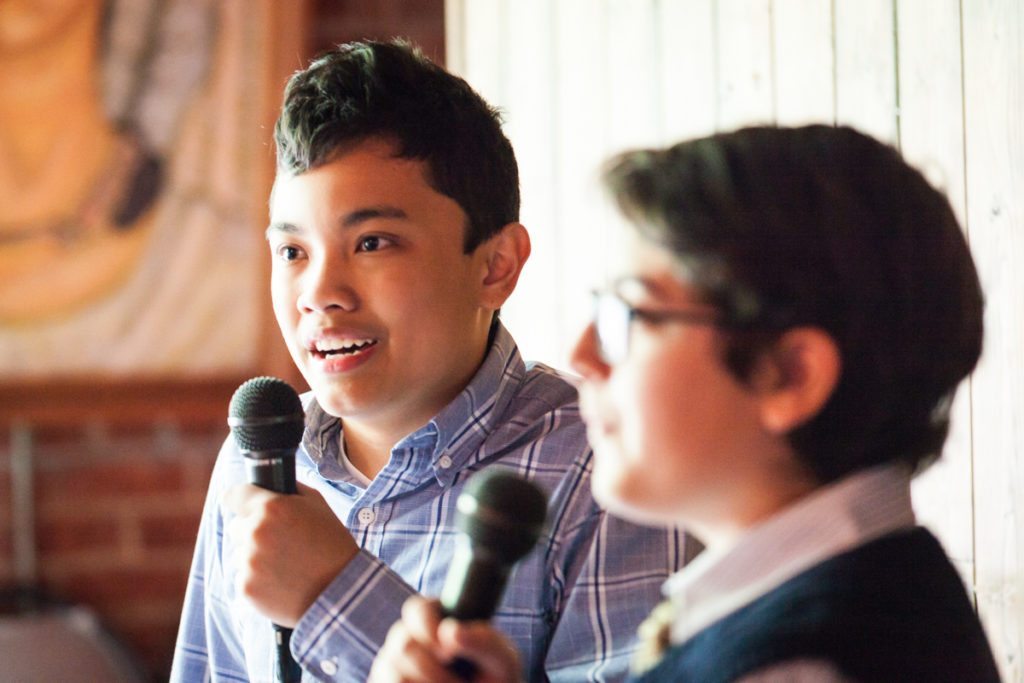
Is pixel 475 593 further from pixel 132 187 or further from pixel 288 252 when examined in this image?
pixel 132 187

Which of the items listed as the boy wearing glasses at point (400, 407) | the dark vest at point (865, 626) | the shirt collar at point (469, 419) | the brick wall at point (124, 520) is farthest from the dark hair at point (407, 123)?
the brick wall at point (124, 520)

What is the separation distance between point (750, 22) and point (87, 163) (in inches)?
60.2

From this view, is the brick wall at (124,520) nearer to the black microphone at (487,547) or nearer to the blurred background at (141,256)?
the blurred background at (141,256)

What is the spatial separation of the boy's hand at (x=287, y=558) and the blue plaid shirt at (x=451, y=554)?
0.04ft

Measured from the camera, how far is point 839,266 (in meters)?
0.64

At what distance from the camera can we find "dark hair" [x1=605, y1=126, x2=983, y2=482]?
64 cm

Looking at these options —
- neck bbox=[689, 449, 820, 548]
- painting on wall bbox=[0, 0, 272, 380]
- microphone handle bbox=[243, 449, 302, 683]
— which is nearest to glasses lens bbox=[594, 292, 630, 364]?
neck bbox=[689, 449, 820, 548]

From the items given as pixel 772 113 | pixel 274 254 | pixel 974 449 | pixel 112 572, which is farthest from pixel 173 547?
pixel 974 449

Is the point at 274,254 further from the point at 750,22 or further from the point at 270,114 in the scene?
the point at 270,114

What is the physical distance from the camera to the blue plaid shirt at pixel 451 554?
888 mm

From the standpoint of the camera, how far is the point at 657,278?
677mm

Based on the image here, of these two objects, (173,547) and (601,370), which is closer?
(601,370)

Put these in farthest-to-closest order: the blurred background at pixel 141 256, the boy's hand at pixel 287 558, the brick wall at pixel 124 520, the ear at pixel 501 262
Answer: the brick wall at pixel 124 520 → the blurred background at pixel 141 256 → the ear at pixel 501 262 → the boy's hand at pixel 287 558

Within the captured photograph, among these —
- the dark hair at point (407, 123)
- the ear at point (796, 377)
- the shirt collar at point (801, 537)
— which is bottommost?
the shirt collar at point (801, 537)
